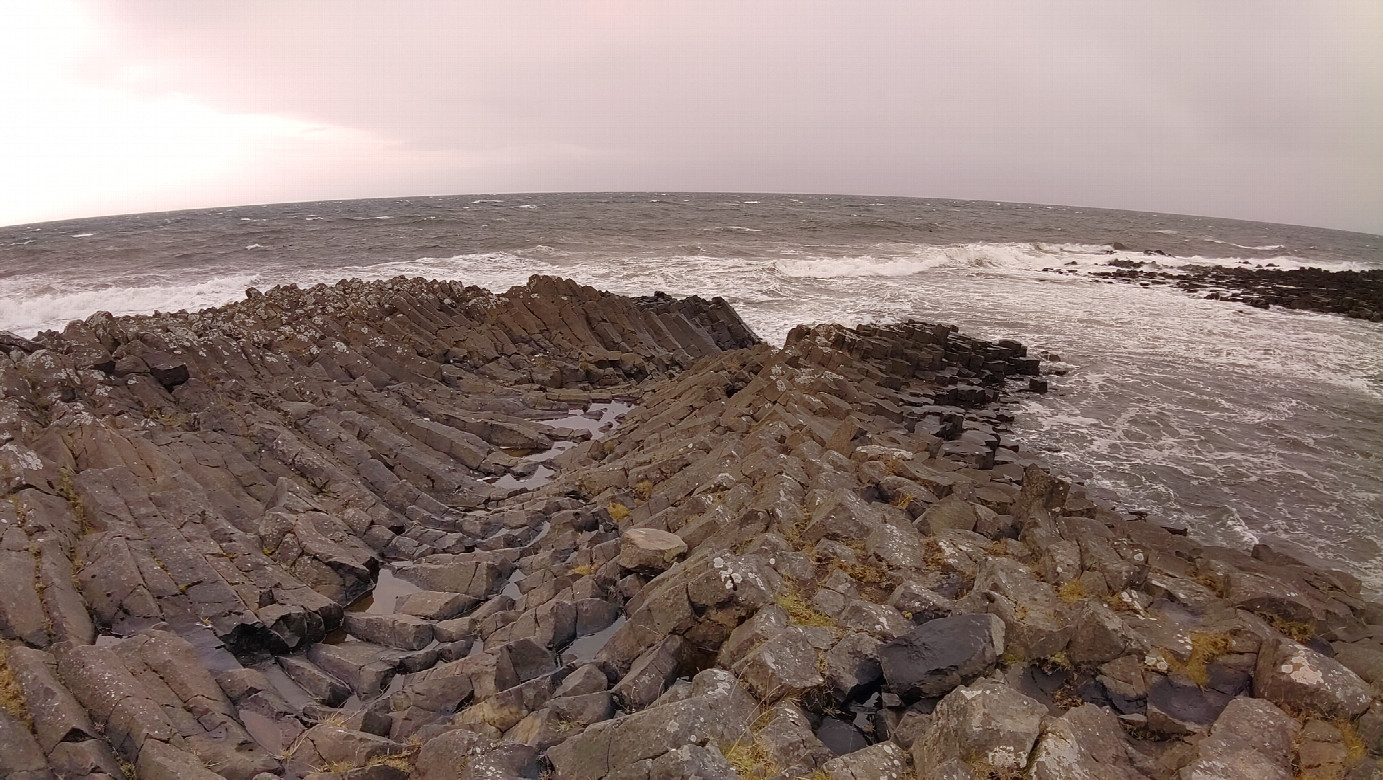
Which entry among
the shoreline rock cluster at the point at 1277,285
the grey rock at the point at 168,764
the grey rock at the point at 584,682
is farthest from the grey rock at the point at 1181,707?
the shoreline rock cluster at the point at 1277,285

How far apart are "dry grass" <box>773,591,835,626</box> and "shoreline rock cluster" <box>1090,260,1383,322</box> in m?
40.6

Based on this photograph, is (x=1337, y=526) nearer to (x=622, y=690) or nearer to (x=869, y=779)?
(x=869, y=779)

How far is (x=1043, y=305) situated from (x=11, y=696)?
1490 inches

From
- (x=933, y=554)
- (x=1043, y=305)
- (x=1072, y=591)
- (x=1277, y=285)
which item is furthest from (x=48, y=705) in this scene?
(x=1277, y=285)

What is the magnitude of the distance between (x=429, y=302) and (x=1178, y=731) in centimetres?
2179

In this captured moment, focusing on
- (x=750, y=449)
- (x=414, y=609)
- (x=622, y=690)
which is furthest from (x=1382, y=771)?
(x=414, y=609)

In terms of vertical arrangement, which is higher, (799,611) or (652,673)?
(799,611)

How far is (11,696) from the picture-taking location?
675 centimetres

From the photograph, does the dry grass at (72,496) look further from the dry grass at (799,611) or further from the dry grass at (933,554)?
the dry grass at (933,554)

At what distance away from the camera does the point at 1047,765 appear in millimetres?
5262

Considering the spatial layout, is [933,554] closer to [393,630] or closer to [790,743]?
[790,743]

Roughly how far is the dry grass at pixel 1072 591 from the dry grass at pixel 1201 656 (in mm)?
1041

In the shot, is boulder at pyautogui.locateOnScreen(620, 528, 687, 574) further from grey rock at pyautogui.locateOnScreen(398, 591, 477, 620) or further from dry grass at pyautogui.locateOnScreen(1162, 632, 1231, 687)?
dry grass at pyautogui.locateOnScreen(1162, 632, 1231, 687)

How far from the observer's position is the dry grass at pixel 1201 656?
6898 millimetres
